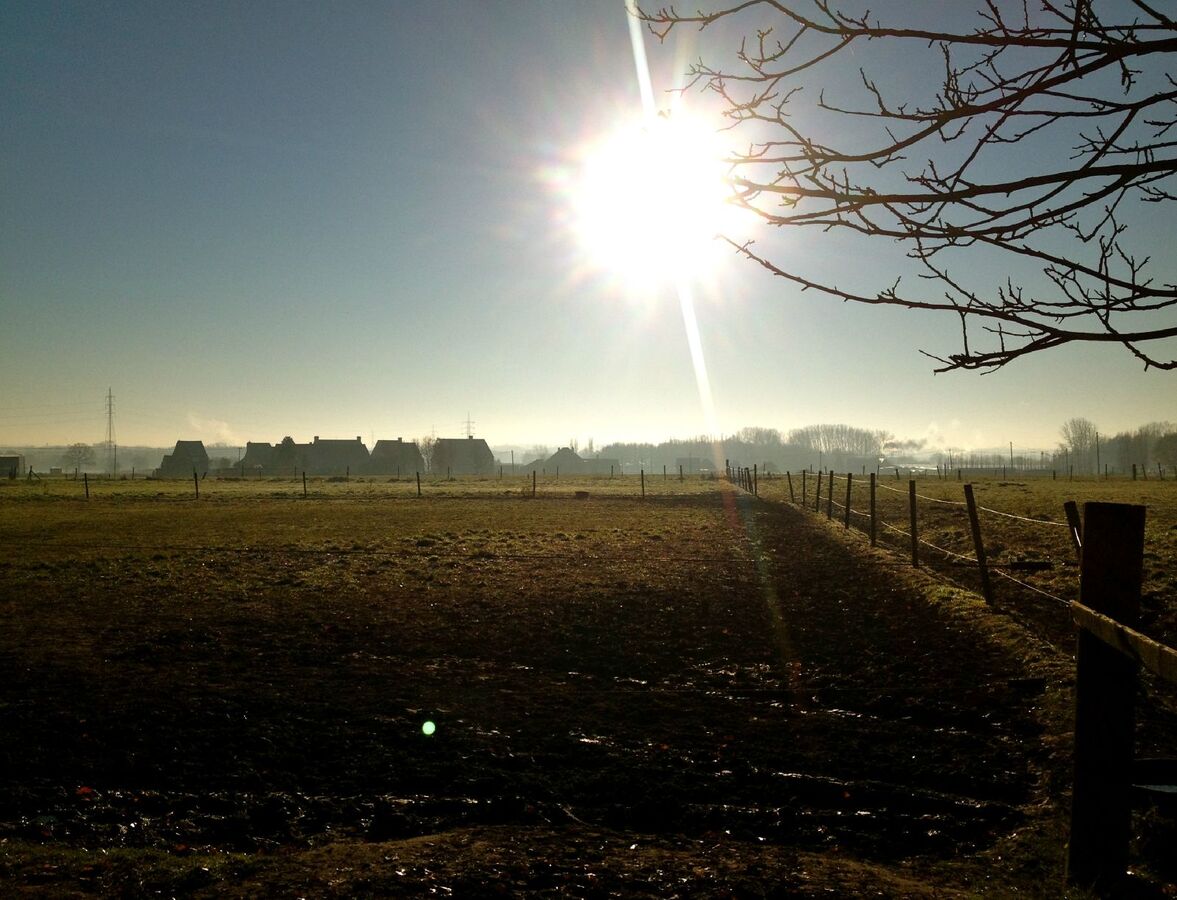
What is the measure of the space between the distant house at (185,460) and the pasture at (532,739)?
122m

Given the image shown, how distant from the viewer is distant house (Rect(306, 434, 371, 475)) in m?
120

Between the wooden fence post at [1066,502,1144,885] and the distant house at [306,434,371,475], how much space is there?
121 metres

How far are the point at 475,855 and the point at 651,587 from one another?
9.21 m

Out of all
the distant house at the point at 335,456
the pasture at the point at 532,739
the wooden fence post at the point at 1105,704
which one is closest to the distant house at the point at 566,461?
the distant house at the point at 335,456

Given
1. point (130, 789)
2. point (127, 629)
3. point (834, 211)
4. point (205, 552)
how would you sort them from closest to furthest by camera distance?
point (834, 211) → point (130, 789) → point (127, 629) → point (205, 552)

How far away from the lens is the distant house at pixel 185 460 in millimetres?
123188

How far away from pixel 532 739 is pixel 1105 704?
3.63 m

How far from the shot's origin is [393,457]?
121875 millimetres

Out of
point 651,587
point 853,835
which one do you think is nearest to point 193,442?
point 651,587

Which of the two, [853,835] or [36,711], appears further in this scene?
[36,711]

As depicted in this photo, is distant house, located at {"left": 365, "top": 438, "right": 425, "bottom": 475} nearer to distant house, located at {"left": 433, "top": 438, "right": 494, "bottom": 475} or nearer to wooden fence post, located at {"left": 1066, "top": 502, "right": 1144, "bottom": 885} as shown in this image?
distant house, located at {"left": 433, "top": 438, "right": 494, "bottom": 475}

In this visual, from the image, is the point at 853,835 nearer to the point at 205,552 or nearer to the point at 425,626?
the point at 425,626

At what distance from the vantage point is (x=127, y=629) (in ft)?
30.7

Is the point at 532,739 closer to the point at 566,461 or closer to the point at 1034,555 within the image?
the point at 1034,555
